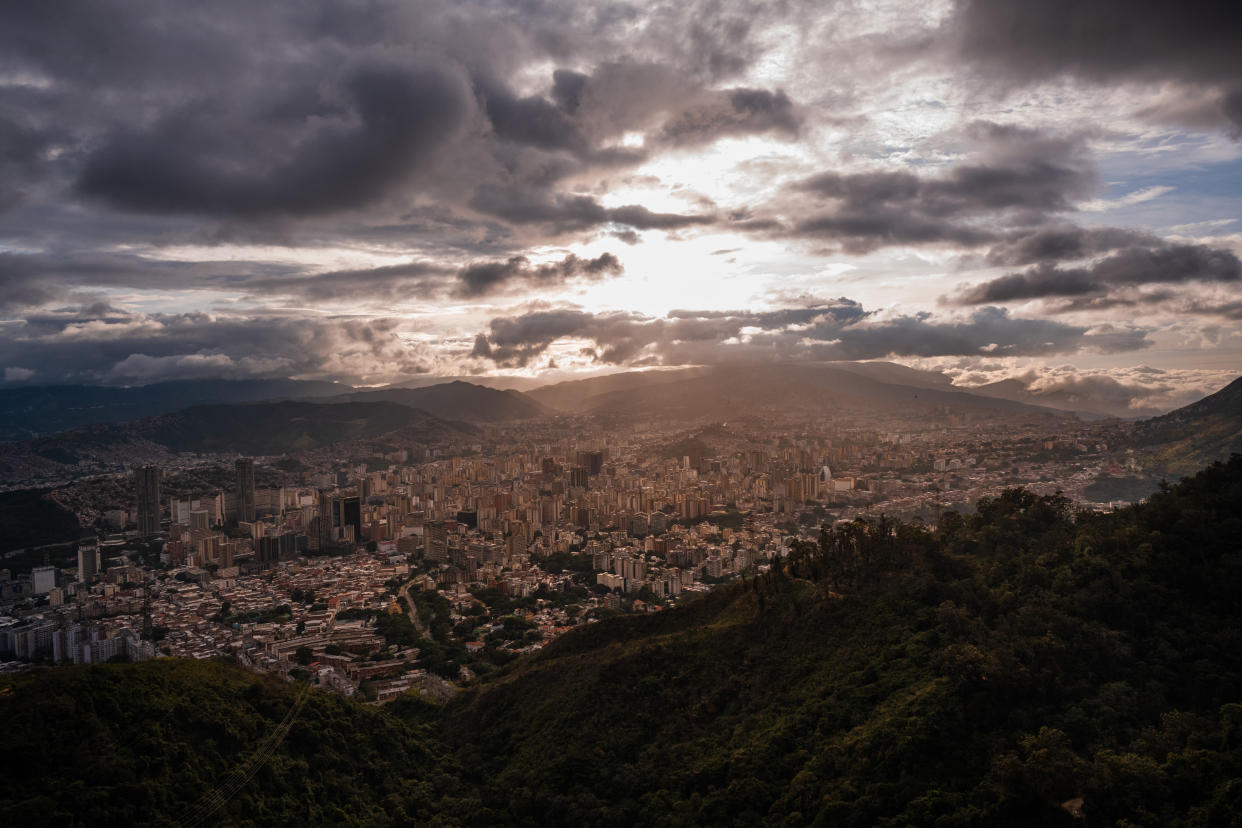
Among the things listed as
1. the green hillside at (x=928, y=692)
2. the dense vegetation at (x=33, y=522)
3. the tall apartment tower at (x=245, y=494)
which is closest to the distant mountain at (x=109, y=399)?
the dense vegetation at (x=33, y=522)

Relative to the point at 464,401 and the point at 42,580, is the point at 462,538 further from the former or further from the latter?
the point at 464,401

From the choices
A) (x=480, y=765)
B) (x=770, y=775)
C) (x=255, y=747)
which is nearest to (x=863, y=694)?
(x=770, y=775)

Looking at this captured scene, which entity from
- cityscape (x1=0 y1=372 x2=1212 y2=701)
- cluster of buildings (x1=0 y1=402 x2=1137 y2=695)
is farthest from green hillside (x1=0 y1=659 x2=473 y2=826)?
cluster of buildings (x1=0 y1=402 x2=1137 y2=695)

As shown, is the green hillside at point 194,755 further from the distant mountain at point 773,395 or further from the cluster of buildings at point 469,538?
the distant mountain at point 773,395

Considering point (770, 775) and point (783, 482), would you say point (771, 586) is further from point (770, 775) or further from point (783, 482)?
point (783, 482)

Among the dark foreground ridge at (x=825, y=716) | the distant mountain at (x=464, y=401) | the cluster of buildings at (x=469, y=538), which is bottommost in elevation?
the cluster of buildings at (x=469, y=538)

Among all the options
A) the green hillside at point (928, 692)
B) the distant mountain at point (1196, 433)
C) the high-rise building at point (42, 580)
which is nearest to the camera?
the green hillside at point (928, 692)

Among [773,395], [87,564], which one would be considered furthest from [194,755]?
[773,395]
